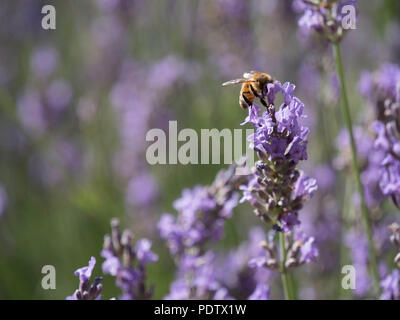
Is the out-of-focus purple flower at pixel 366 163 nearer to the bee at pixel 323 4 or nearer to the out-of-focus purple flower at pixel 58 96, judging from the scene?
the bee at pixel 323 4

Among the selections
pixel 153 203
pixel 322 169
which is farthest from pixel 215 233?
pixel 153 203

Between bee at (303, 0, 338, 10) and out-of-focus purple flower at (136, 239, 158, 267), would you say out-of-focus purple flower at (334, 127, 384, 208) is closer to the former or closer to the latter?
bee at (303, 0, 338, 10)

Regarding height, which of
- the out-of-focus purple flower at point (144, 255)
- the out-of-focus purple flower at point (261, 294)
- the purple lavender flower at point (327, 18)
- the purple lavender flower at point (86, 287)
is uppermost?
the purple lavender flower at point (327, 18)

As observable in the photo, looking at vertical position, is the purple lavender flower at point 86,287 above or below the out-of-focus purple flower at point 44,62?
below

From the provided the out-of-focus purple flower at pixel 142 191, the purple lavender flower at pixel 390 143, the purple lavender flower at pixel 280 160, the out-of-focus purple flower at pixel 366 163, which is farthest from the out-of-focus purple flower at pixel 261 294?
the out-of-focus purple flower at pixel 142 191

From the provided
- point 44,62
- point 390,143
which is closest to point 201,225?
point 390,143

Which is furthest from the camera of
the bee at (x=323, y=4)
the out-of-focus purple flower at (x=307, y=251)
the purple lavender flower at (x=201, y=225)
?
the purple lavender flower at (x=201, y=225)

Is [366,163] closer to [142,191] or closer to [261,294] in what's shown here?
[261,294]
